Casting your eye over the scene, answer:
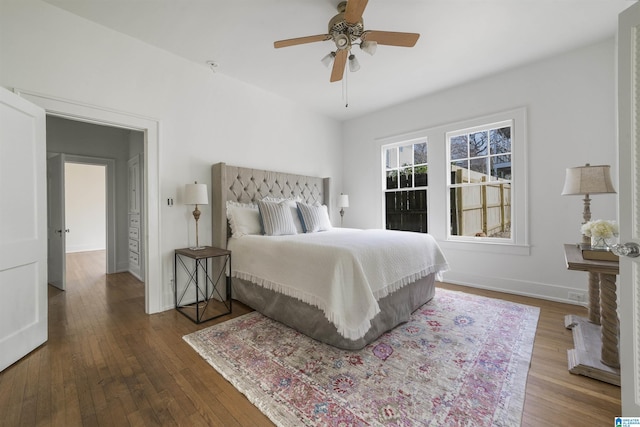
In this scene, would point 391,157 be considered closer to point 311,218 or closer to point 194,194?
point 311,218

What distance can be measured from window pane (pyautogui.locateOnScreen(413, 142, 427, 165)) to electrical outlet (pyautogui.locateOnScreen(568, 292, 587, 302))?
2576mm

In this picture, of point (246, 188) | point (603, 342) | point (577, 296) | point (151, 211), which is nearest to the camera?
point (603, 342)

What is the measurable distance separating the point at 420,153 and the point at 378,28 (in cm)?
236

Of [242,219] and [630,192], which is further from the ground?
[630,192]

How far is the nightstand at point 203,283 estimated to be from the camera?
300cm

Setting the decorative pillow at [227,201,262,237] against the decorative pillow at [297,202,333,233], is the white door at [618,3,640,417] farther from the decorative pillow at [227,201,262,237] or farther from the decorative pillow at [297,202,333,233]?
the decorative pillow at [227,201,262,237]

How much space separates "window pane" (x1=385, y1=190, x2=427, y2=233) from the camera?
14.8 feet

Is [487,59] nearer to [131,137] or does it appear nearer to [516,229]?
[516,229]

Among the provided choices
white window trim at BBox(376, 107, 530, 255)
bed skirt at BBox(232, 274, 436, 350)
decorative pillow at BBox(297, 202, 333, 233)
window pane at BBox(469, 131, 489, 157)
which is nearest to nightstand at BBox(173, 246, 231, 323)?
bed skirt at BBox(232, 274, 436, 350)

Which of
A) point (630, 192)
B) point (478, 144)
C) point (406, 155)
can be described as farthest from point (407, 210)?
point (630, 192)

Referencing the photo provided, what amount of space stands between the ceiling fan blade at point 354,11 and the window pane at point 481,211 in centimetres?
301

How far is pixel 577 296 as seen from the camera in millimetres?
3062

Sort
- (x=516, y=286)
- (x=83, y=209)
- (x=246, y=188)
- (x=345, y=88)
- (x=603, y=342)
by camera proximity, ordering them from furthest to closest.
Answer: (x=83, y=209), (x=345, y=88), (x=246, y=188), (x=516, y=286), (x=603, y=342)

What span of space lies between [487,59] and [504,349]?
10.6 feet
